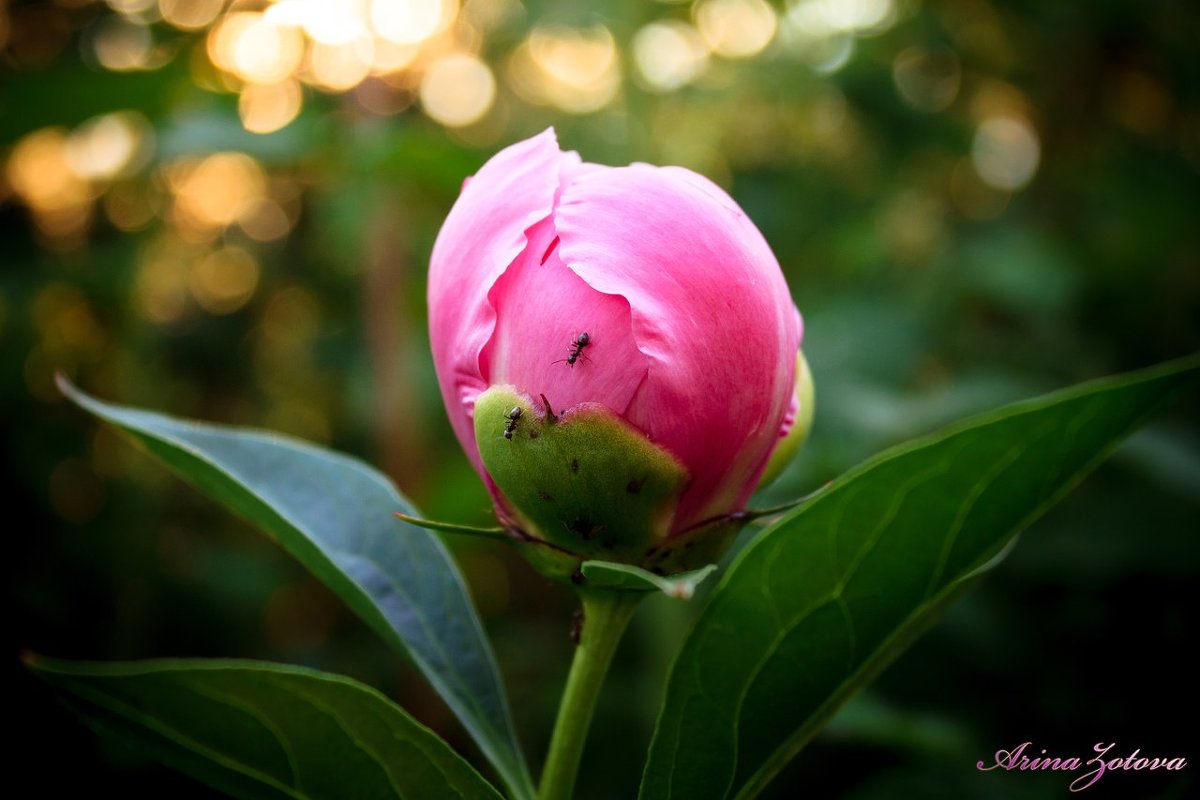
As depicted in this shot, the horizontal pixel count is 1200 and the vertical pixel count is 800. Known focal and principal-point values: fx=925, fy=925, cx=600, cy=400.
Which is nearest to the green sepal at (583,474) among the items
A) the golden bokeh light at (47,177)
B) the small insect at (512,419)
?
the small insect at (512,419)

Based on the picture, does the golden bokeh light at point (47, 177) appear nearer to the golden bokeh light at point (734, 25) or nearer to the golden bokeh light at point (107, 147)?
the golden bokeh light at point (107, 147)

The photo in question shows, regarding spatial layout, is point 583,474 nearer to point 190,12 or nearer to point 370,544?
point 370,544

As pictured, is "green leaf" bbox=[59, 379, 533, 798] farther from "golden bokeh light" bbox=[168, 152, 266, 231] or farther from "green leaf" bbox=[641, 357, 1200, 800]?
"golden bokeh light" bbox=[168, 152, 266, 231]

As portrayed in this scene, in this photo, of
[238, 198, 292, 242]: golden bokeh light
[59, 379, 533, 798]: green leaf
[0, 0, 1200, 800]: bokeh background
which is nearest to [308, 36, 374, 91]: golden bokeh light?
[0, 0, 1200, 800]: bokeh background

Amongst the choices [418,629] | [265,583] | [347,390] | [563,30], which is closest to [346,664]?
[265,583]

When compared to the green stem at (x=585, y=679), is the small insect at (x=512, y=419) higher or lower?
higher

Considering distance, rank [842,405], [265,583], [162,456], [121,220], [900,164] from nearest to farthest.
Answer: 1. [162,456]
2. [842,405]
3. [265,583]
4. [121,220]
5. [900,164]

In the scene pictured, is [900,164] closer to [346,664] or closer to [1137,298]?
[1137,298]
